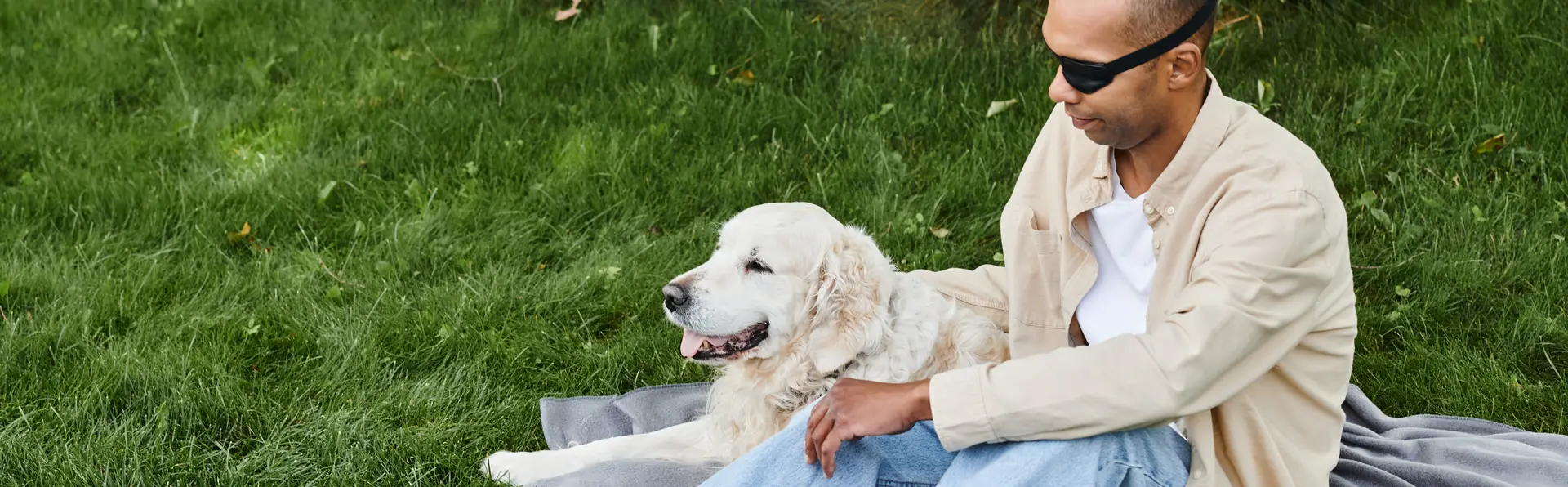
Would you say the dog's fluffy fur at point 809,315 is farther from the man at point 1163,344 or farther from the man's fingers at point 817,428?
the man's fingers at point 817,428

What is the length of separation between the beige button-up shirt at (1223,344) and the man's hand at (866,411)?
1.9 inches

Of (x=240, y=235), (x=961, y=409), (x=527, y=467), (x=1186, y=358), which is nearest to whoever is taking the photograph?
(x=1186, y=358)

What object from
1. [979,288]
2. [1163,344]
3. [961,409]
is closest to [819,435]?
[961,409]

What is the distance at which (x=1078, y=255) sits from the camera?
3117 mm

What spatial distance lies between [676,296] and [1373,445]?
1774mm

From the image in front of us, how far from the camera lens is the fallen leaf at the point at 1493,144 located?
4.93 meters

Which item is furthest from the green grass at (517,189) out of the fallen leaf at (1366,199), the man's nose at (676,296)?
the man's nose at (676,296)

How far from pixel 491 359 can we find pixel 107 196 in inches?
80.0

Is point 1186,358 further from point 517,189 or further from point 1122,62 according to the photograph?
point 517,189

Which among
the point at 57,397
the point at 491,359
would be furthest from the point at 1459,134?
the point at 57,397

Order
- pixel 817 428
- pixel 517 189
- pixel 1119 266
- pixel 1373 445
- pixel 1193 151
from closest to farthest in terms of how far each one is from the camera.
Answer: pixel 817 428, pixel 1193 151, pixel 1119 266, pixel 1373 445, pixel 517 189

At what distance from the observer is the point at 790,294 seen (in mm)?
3357

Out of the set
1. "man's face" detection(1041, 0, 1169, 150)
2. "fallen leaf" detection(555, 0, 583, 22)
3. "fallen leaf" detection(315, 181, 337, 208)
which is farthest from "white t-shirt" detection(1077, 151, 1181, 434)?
"fallen leaf" detection(555, 0, 583, 22)

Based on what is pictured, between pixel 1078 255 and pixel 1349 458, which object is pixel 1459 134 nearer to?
pixel 1349 458
